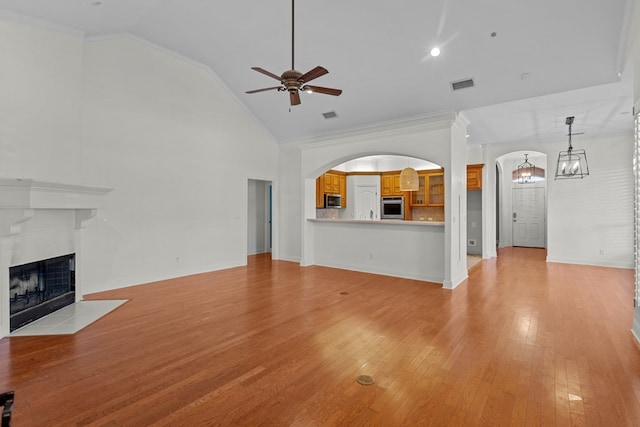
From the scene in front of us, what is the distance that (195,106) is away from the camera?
6.31 meters

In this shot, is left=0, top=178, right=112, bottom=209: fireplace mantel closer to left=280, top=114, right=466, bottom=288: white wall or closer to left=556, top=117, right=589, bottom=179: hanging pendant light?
left=280, top=114, right=466, bottom=288: white wall

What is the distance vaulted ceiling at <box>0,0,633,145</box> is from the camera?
371cm

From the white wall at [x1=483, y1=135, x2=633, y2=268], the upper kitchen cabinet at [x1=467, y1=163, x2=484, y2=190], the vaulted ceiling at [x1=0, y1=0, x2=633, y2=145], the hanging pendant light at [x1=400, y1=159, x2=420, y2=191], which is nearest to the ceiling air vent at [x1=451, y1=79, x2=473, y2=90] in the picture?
the vaulted ceiling at [x1=0, y1=0, x2=633, y2=145]

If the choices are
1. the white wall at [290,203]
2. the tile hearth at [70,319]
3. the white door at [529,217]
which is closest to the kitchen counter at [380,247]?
the white wall at [290,203]

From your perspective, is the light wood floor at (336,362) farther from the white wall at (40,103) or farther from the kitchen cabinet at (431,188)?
the kitchen cabinet at (431,188)

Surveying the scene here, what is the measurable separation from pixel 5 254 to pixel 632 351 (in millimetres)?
6543

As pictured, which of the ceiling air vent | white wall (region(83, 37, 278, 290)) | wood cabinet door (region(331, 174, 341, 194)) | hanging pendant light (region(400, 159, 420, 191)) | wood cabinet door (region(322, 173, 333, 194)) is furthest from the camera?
wood cabinet door (region(331, 174, 341, 194))

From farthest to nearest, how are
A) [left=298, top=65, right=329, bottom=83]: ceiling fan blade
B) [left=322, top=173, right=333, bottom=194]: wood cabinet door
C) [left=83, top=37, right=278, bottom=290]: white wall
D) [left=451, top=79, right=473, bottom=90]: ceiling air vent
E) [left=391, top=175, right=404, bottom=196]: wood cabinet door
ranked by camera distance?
[left=391, top=175, right=404, bottom=196]: wood cabinet door, [left=322, top=173, right=333, bottom=194]: wood cabinet door, [left=83, top=37, right=278, bottom=290]: white wall, [left=451, top=79, right=473, bottom=90]: ceiling air vent, [left=298, top=65, right=329, bottom=83]: ceiling fan blade

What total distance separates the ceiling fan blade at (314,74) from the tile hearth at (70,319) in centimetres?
376

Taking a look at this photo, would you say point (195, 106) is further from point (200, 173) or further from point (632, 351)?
point (632, 351)

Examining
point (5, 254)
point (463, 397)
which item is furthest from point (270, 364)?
point (5, 254)

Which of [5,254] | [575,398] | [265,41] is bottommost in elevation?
[575,398]

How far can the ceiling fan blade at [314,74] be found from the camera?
3.08 m

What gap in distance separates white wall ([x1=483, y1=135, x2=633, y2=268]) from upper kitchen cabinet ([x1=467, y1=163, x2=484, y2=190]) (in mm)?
1176
